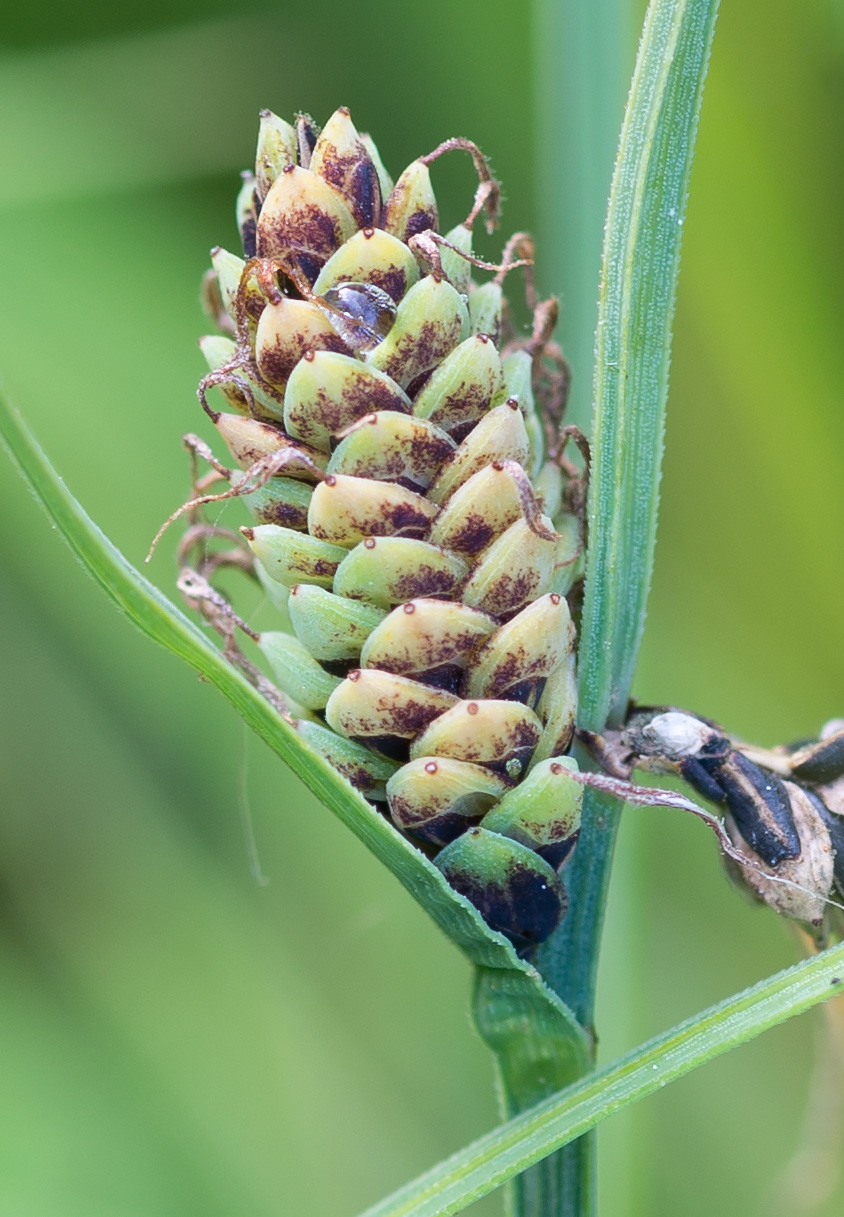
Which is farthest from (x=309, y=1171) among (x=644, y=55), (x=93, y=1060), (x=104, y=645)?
(x=644, y=55)

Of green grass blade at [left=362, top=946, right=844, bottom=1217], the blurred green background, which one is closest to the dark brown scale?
green grass blade at [left=362, top=946, right=844, bottom=1217]

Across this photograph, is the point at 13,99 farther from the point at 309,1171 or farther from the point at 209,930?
the point at 309,1171

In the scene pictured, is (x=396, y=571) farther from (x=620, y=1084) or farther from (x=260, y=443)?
(x=620, y=1084)

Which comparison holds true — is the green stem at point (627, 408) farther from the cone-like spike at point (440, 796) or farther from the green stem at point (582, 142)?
the green stem at point (582, 142)

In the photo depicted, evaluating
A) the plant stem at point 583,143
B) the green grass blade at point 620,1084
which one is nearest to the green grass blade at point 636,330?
the green grass blade at point 620,1084

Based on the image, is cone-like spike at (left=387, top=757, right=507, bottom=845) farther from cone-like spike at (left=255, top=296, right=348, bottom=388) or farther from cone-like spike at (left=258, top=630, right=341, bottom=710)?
cone-like spike at (left=255, top=296, right=348, bottom=388)
